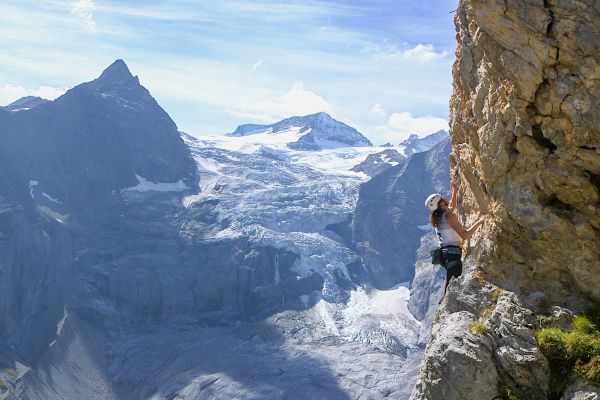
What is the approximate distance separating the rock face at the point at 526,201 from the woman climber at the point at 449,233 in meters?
0.61

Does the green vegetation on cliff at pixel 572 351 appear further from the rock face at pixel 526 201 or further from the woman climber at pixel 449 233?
the woman climber at pixel 449 233

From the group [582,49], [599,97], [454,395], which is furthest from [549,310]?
[582,49]

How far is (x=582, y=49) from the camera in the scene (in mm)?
12133

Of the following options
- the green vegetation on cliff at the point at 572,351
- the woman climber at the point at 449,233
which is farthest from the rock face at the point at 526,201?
the woman climber at the point at 449,233

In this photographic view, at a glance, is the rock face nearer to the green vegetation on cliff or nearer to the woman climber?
the green vegetation on cliff

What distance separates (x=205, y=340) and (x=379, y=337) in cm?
5005

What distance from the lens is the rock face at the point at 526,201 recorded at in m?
12.1

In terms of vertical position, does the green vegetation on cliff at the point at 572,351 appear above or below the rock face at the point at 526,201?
below

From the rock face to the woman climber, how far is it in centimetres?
61

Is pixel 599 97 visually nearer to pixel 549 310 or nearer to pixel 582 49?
pixel 582 49

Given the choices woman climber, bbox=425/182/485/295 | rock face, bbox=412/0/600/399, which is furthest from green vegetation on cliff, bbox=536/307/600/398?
woman climber, bbox=425/182/485/295

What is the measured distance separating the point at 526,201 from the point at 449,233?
2347 millimetres

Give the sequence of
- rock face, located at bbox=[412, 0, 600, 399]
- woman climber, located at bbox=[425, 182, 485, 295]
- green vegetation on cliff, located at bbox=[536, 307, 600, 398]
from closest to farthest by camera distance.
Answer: green vegetation on cliff, located at bbox=[536, 307, 600, 398]
rock face, located at bbox=[412, 0, 600, 399]
woman climber, located at bbox=[425, 182, 485, 295]

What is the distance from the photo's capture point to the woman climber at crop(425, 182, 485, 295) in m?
14.9
